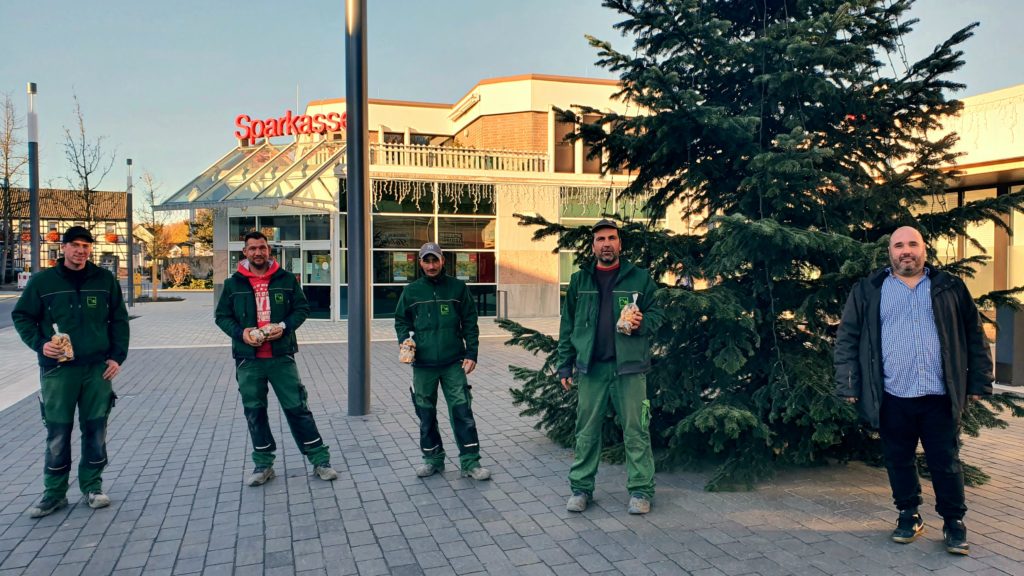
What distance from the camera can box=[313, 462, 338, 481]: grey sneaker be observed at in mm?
5305

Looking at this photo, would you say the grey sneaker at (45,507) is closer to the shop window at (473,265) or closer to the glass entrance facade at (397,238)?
the glass entrance facade at (397,238)

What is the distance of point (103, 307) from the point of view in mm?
4797

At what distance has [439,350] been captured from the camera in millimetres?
5223

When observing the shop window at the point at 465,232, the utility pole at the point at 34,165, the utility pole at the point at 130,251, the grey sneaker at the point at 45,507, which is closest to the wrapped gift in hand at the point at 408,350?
the grey sneaker at the point at 45,507

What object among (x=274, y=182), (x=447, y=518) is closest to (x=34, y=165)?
(x=274, y=182)

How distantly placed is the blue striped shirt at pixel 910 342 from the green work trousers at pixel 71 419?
499 centimetres

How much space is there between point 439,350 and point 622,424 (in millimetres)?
1465

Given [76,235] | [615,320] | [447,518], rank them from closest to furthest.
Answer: [447,518]
[615,320]
[76,235]

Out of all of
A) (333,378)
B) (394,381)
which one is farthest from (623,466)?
(333,378)

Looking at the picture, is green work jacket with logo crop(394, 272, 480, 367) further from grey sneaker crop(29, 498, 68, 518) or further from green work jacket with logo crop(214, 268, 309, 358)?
grey sneaker crop(29, 498, 68, 518)

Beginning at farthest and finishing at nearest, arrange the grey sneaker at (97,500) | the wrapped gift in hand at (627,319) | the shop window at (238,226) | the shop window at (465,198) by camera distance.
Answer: the shop window at (238,226), the shop window at (465,198), the grey sneaker at (97,500), the wrapped gift in hand at (627,319)

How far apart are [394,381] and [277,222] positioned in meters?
12.9

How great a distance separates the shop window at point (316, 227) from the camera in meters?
20.6

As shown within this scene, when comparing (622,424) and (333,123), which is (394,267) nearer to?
(333,123)
